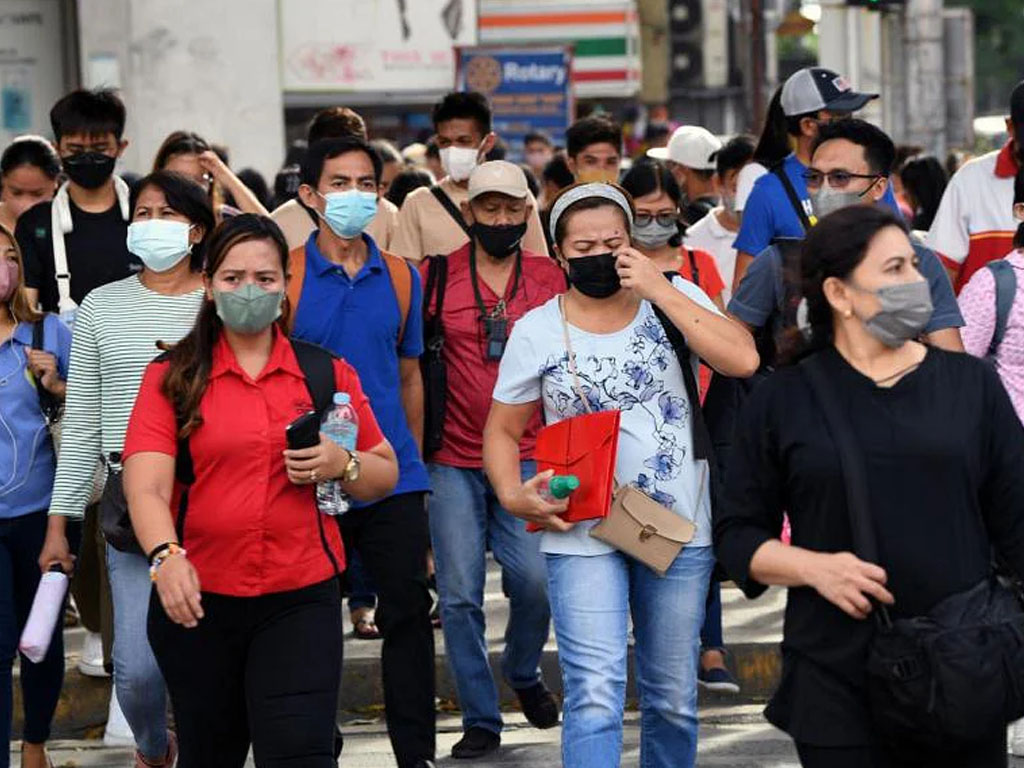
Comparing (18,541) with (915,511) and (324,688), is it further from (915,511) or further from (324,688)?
(915,511)

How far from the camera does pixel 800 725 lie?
512 cm

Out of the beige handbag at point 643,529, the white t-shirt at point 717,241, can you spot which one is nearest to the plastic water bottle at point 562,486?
the beige handbag at point 643,529

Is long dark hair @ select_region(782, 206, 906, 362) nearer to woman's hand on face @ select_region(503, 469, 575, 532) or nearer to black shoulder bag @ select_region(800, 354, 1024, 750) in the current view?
black shoulder bag @ select_region(800, 354, 1024, 750)

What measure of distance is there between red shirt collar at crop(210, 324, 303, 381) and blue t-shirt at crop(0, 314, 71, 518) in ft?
4.88

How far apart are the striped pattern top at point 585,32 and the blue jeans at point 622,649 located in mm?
29523

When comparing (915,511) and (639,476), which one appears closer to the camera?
(915,511)

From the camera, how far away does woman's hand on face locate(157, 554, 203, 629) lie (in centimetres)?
575

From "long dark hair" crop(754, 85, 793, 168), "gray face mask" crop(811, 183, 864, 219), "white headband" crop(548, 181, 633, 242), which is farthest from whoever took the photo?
"long dark hair" crop(754, 85, 793, 168)

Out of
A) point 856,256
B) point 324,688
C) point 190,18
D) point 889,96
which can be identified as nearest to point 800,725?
point 856,256

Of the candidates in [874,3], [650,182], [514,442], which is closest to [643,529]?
[514,442]

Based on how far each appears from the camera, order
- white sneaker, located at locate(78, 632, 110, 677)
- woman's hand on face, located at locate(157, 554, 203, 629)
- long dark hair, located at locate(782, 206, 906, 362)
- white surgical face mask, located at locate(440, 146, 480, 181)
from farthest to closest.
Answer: white surgical face mask, located at locate(440, 146, 480, 181), white sneaker, located at locate(78, 632, 110, 677), woman's hand on face, located at locate(157, 554, 203, 629), long dark hair, located at locate(782, 206, 906, 362)

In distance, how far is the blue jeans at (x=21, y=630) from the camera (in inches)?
292

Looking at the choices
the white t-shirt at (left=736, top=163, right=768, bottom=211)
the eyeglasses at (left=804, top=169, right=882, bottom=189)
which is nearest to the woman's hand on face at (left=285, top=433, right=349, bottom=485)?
the eyeglasses at (left=804, top=169, right=882, bottom=189)

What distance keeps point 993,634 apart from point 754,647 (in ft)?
15.0
